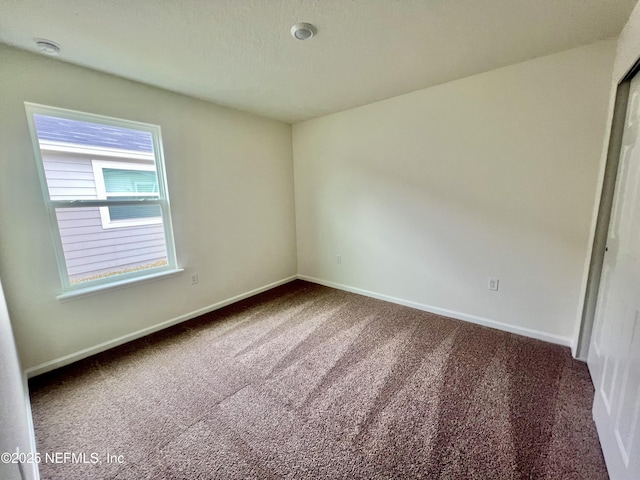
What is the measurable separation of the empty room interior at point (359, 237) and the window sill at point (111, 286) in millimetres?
23

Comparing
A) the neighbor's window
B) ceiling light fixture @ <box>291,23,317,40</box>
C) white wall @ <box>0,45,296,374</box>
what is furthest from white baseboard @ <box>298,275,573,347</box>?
ceiling light fixture @ <box>291,23,317,40</box>

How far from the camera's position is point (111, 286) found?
231 cm

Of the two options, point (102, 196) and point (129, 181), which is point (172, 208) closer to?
point (129, 181)

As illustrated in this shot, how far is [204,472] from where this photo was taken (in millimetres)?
1291

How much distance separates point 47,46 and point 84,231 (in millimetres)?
1337

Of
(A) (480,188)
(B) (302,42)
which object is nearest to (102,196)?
(B) (302,42)

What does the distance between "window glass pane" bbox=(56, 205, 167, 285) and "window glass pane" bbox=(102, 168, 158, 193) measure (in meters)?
0.19

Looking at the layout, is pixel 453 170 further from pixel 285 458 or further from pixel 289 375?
pixel 285 458

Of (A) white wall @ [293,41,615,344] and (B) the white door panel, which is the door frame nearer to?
(B) the white door panel

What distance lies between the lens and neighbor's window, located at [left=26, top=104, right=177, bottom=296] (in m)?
2.05

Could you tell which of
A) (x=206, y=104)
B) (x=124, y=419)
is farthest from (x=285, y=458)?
(x=206, y=104)

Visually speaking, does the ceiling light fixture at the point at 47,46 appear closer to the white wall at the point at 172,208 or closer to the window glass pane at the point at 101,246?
the white wall at the point at 172,208

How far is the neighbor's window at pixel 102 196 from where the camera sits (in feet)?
6.73

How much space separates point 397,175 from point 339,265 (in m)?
1.45
